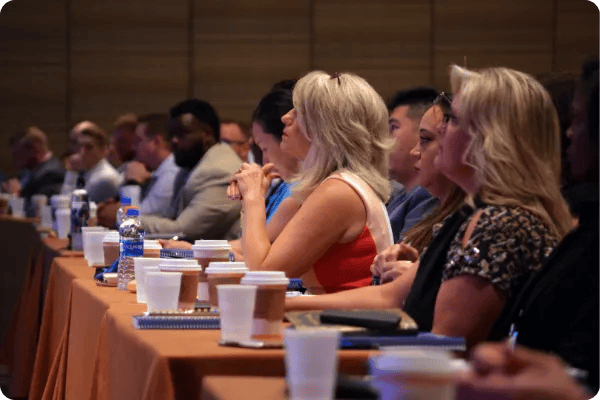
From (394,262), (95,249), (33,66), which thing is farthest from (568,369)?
(33,66)

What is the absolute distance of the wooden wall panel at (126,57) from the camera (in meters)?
9.88

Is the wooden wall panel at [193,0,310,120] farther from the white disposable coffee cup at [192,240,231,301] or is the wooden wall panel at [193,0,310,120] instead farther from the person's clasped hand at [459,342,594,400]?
the person's clasped hand at [459,342,594,400]

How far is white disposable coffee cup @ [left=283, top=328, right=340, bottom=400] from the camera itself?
1.35m

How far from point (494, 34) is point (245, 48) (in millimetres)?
2369

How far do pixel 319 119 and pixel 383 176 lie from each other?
275mm

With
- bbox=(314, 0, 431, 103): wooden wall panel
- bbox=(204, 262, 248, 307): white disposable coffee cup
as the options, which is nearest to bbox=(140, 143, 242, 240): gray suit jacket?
bbox=(204, 262, 248, 307): white disposable coffee cup

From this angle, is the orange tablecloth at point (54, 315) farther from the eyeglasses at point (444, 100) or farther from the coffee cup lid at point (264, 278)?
the coffee cup lid at point (264, 278)

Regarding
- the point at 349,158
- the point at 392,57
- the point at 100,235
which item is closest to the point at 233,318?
the point at 349,158

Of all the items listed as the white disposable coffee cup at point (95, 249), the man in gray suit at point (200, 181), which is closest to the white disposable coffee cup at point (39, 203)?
the man in gray suit at point (200, 181)

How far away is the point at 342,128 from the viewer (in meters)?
3.22

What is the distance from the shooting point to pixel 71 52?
9953mm

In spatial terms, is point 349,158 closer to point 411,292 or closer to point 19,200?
point 411,292

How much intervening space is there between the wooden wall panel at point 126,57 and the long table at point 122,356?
6074 millimetres

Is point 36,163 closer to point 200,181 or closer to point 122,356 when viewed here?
point 200,181
